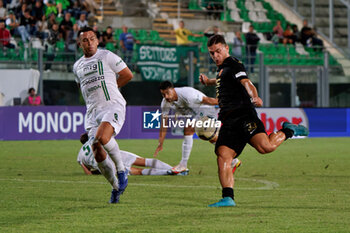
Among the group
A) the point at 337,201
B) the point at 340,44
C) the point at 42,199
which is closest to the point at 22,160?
the point at 42,199

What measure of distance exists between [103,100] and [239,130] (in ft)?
5.45

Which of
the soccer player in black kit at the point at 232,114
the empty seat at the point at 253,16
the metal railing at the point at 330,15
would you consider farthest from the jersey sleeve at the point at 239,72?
the empty seat at the point at 253,16

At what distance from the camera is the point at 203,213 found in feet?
26.5

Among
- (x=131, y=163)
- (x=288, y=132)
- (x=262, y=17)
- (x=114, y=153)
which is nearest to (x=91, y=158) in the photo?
(x=131, y=163)

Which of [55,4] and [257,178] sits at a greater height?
[55,4]

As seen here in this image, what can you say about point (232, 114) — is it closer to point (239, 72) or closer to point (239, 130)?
point (239, 130)

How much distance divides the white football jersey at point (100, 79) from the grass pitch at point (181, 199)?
3.84ft

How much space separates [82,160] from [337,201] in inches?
203

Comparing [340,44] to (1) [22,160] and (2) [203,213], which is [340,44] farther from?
(2) [203,213]

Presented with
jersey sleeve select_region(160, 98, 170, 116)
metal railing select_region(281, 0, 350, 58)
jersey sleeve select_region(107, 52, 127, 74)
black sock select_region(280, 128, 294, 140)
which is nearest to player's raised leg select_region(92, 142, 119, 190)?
jersey sleeve select_region(107, 52, 127, 74)

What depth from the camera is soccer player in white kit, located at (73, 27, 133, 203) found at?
9.07 m

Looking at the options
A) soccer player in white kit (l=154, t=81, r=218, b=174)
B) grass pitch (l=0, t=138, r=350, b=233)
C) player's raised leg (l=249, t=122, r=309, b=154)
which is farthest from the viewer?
soccer player in white kit (l=154, t=81, r=218, b=174)

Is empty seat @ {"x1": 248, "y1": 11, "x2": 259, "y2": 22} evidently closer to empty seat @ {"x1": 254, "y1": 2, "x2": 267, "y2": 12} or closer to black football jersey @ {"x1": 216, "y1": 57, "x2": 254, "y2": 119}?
empty seat @ {"x1": 254, "y1": 2, "x2": 267, "y2": 12}

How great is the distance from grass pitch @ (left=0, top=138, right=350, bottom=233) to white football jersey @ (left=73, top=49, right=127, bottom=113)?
46.0 inches
